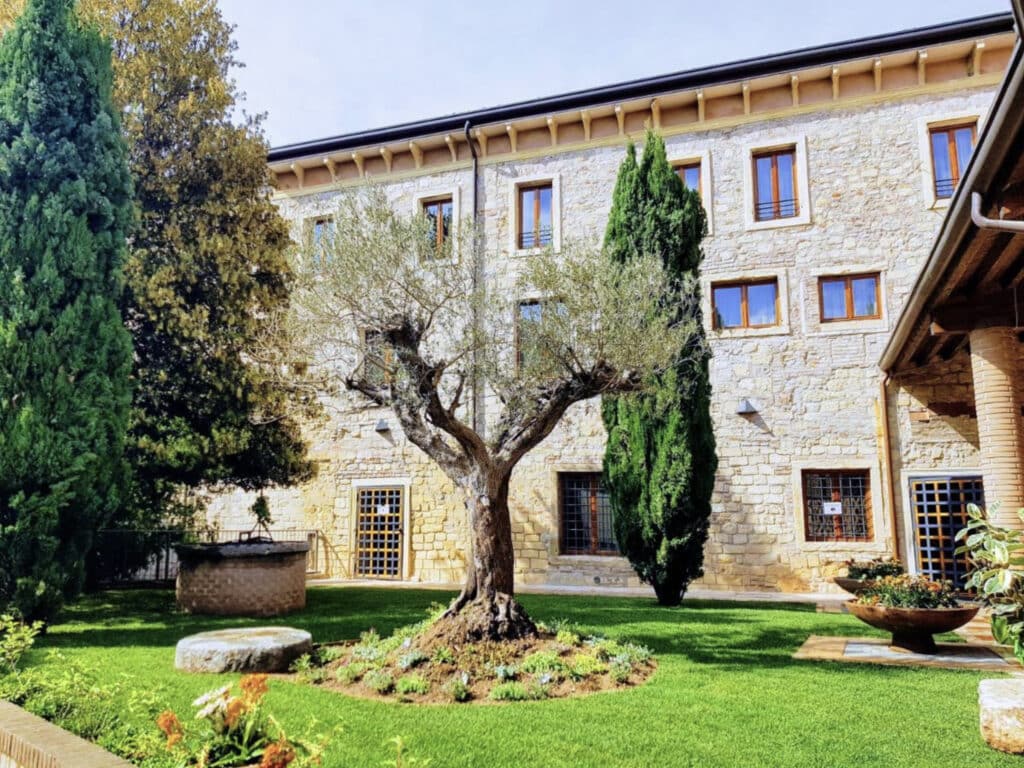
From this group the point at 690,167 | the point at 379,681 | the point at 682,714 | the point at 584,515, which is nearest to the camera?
the point at 682,714

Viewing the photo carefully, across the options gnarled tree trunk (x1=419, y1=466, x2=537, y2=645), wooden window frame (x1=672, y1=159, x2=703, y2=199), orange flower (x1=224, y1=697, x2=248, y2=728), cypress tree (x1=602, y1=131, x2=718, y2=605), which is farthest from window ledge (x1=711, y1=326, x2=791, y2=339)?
orange flower (x1=224, y1=697, x2=248, y2=728)

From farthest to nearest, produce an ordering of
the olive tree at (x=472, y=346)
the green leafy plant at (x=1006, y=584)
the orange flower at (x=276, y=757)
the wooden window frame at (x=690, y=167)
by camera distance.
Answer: the wooden window frame at (x=690, y=167)
the olive tree at (x=472, y=346)
the green leafy plant at (x=1006, y=584)
the orange flower at (x=276, y=757)

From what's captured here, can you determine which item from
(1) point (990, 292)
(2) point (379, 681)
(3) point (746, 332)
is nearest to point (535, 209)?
(3) point (746, 332)

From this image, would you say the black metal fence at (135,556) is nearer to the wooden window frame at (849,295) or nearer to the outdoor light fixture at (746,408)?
the outdoor light fixture at (746,408)

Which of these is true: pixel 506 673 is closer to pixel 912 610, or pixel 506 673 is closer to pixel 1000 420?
pixel 912 610

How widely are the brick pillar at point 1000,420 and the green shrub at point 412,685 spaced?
6.77 meters

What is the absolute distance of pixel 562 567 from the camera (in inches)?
602

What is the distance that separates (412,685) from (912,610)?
498 centimetres

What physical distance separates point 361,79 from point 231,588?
23.9ft

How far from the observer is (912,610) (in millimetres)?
7449

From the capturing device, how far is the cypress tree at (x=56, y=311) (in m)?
8.29

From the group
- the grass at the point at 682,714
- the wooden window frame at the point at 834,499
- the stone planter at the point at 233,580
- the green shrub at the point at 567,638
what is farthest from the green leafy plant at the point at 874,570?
the stone planter at the point at 233,580

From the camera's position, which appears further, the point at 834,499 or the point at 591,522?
the point at 591,522

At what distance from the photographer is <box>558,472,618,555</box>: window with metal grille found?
50.3ft
